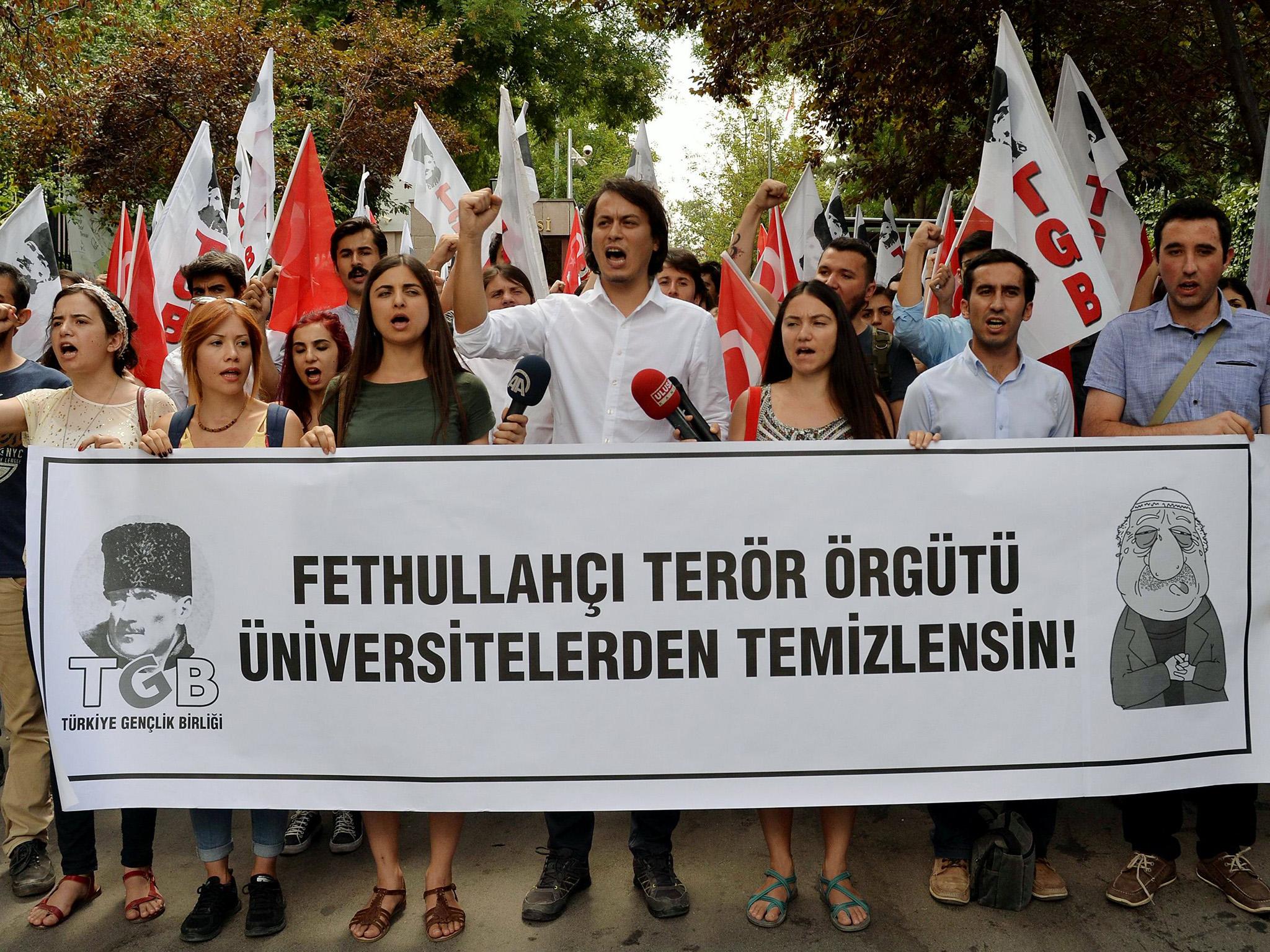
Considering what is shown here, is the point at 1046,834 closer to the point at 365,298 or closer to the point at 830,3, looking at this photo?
the point at 365,298

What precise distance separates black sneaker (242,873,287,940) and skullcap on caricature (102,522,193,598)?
982mm

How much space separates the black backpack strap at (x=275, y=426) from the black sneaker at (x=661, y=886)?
1.80 metres

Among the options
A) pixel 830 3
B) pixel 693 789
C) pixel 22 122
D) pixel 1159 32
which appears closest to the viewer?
pixel 693 789

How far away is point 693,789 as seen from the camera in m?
3.37

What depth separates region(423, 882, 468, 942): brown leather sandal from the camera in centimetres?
356

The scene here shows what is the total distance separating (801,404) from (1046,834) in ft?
5.29

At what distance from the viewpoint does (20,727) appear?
393 centimetres

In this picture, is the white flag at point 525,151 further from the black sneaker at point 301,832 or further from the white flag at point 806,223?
the black sneaker at point 301,832

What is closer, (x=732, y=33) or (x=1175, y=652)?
(x=1175, y=652)

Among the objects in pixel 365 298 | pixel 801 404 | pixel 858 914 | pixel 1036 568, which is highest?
pixel 365 298

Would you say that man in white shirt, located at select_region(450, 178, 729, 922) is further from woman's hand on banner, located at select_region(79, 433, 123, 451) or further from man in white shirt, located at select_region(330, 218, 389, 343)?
man in white shirt, located at select_region(330, 218, 389, 343)

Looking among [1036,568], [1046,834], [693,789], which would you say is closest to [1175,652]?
[1036,568]

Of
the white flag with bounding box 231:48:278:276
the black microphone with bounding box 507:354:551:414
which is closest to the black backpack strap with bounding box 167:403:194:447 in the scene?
the black microphone with bounding box 507:354:551:414

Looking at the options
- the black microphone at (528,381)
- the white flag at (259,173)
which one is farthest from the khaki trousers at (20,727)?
the white flag at (259,173)
